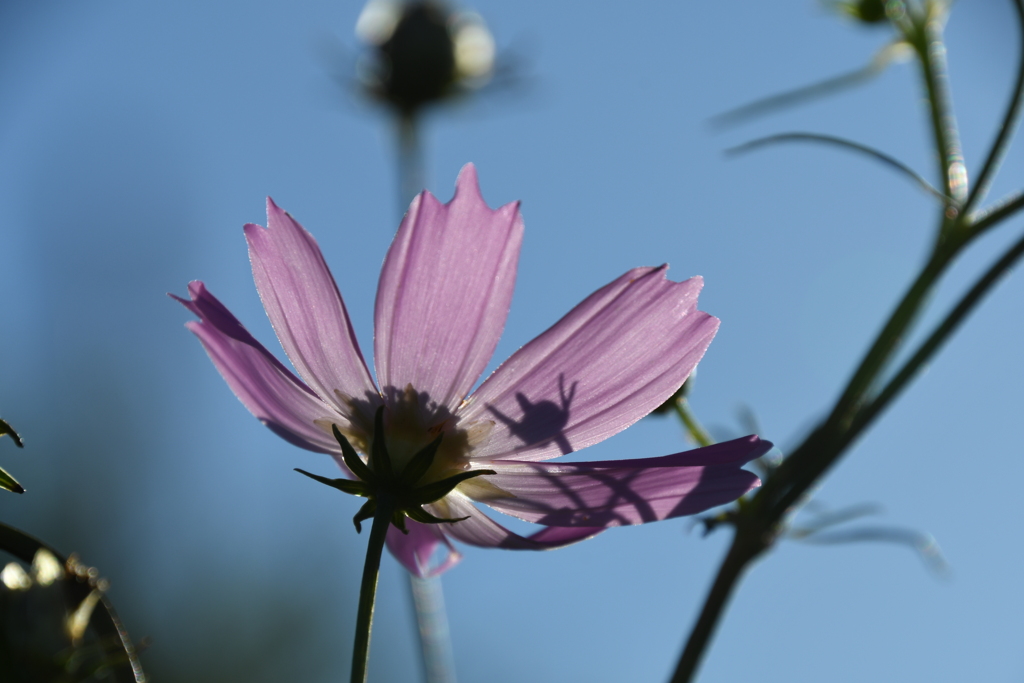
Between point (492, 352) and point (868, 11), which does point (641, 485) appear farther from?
point (868, 11)

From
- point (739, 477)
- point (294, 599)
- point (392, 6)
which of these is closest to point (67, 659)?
point (739, 477)

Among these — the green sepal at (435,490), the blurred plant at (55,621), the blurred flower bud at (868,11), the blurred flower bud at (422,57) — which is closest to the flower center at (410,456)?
the green sepal at (435,490)

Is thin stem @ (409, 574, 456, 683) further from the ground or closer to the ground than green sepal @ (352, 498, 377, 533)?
closer to the ground

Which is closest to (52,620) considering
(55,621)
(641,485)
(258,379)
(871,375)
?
(55,621)

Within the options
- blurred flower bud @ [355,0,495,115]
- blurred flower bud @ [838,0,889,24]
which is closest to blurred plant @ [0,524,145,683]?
blurred flower bud @ [838,0,889,24]

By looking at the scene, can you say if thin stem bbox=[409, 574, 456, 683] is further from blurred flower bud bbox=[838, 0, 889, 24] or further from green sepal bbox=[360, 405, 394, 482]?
blurred flower bud bbox=[838, 0, 889, 24]

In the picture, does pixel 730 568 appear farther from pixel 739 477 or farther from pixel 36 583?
pixel 36 583
